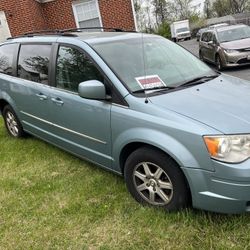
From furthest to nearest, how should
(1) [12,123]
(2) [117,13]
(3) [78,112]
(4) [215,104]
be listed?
(2) [117,13]
(1) [12,123]
(3) [78,112]
(4) [215,104]

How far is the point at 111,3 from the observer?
15.5 m

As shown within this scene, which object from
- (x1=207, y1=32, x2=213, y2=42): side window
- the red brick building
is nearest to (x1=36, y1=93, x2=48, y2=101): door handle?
(x1=207, y1=32, x2=213, y2=42): side window

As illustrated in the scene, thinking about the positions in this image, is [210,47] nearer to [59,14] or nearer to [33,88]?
[59,14]

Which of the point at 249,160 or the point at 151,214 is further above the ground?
the point at 249,160

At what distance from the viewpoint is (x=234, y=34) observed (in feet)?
44.1

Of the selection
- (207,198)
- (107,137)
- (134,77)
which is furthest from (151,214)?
(134,77)

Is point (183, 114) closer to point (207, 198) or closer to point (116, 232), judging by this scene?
point (207, 198)

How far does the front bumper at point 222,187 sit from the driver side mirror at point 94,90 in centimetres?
113

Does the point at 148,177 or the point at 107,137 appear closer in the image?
the point at 148,177

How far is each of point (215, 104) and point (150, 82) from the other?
2.34ft

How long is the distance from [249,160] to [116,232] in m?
1.30

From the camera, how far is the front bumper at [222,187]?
2.93 meters

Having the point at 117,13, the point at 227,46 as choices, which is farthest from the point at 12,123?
the point at 117,13

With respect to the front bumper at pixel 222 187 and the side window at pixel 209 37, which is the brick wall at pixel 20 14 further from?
the front bumper at pixel 222 187
